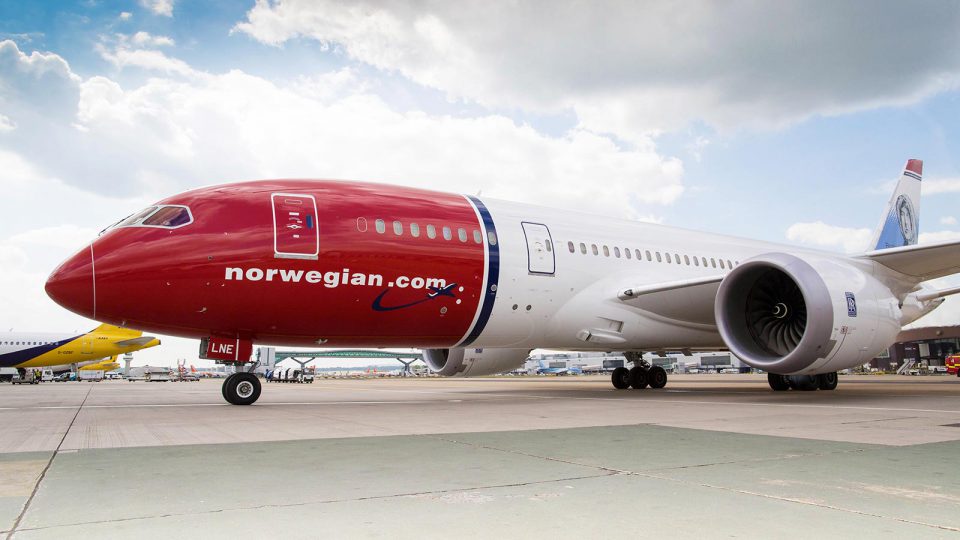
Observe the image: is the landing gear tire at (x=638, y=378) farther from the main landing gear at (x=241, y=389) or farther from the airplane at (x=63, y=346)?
the airplane at (x=63, y=346)

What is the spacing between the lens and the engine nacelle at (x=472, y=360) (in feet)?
47.1

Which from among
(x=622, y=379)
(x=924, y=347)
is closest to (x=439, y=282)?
(x=622, y=379)

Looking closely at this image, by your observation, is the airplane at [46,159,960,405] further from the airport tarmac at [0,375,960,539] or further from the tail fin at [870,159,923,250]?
the tail fin at [870,159,923,250]

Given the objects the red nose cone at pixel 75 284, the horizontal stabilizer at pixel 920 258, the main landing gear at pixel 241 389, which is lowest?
the main landing gear at pixel 241 389

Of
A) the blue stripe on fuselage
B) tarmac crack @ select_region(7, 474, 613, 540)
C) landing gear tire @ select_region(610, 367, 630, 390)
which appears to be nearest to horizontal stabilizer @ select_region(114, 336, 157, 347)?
landing gear tire @ select_region(610, 367, 630, 390)

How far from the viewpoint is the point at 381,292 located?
9625 mm

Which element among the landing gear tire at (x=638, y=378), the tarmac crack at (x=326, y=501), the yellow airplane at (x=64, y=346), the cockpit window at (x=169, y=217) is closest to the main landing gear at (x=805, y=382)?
the landing gear tire at (x=638, y=378)

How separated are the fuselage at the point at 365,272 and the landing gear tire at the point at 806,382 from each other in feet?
10.2

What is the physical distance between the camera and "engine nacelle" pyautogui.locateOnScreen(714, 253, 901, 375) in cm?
965

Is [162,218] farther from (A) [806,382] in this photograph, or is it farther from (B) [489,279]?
(A) [806,382]

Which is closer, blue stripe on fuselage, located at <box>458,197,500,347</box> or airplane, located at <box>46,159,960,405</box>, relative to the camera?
airplane, located at <box>46,159,960,405</box>

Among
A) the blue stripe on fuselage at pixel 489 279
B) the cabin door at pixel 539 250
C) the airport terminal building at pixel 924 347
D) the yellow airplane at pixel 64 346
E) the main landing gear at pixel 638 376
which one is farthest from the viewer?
the airport terminal building at pixel 924 347

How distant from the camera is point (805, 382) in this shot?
46.4ft

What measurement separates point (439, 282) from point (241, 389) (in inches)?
134
